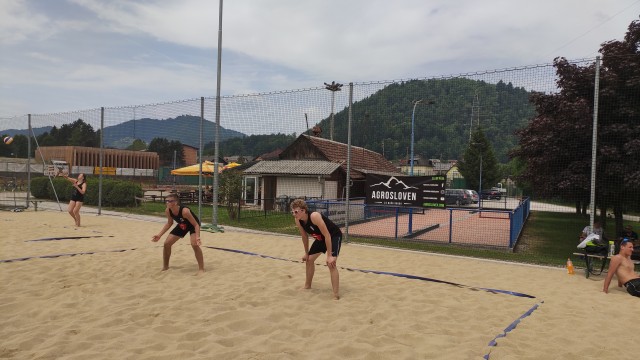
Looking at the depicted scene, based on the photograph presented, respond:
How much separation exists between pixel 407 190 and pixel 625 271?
479 cm

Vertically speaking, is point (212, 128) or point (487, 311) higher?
point (212, 128)

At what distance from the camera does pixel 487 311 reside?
500 centimetres

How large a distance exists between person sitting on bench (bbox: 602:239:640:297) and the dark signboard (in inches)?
157

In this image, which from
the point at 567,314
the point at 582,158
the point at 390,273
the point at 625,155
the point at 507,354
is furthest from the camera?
the point at 582,158

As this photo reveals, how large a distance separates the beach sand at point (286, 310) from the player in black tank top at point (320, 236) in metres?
0.27

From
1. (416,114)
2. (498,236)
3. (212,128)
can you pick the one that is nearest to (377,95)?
(416,114)

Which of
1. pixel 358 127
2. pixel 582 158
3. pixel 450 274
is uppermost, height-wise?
pixel 358 127

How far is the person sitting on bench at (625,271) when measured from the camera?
235 inches

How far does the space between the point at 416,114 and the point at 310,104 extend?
2.92m

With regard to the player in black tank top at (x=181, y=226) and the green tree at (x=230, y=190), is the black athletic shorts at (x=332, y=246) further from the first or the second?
the green tree at (x=230, y=190)

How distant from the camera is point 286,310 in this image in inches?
186

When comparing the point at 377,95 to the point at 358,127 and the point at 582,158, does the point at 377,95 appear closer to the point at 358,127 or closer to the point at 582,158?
the point at 358,127

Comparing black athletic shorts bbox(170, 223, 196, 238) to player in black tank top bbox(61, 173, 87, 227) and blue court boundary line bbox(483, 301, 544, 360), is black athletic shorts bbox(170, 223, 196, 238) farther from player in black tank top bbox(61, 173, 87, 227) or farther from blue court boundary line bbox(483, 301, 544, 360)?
player in black tank top bbox(61, 173, 87, 227)

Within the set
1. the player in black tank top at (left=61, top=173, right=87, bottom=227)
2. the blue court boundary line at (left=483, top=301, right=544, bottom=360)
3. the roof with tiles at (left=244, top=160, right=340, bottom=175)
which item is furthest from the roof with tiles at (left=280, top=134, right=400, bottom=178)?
the blue court boundary line at (left=483, top=301, right=544, bottom=360)
